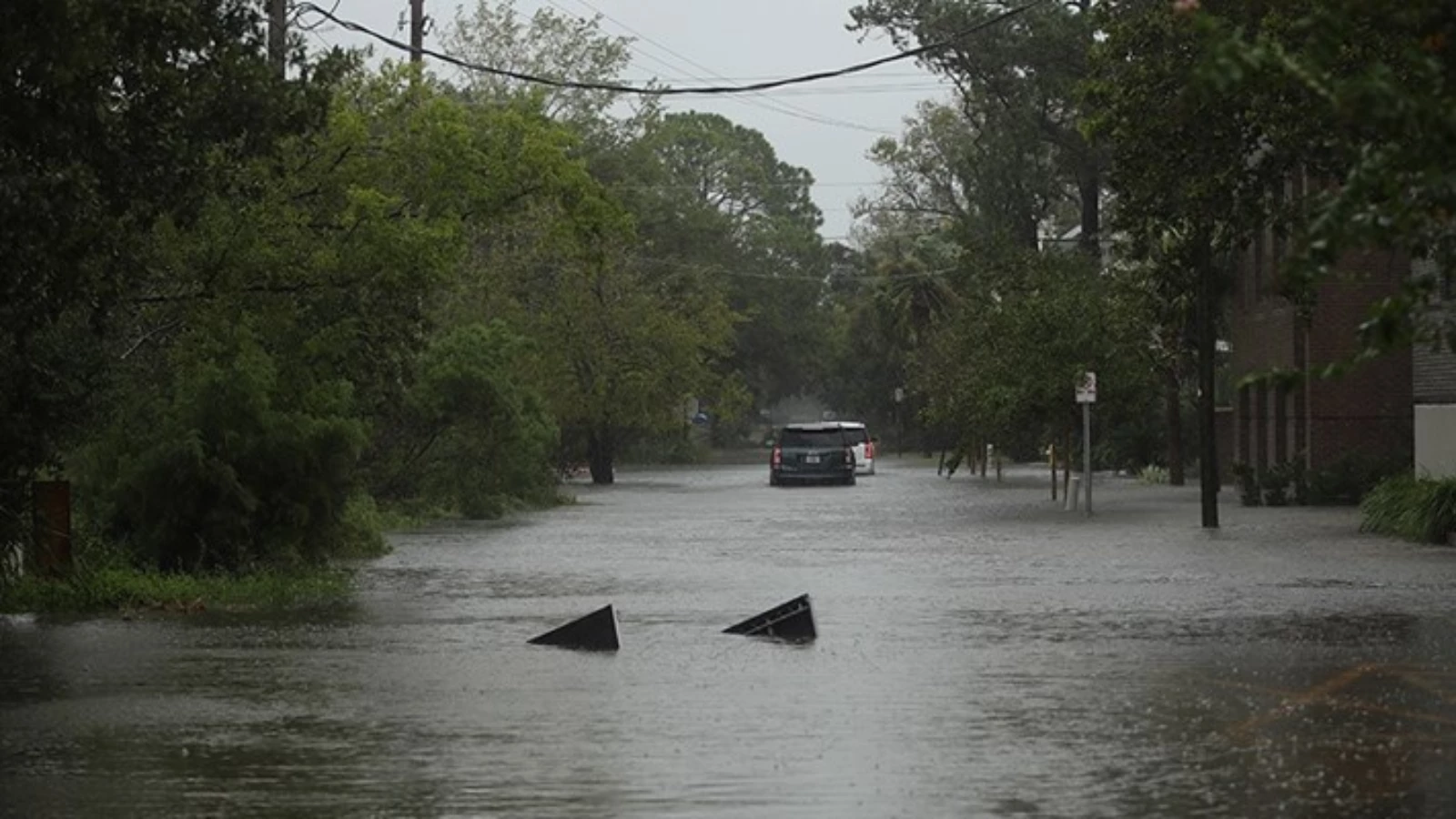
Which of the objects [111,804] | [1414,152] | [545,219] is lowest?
[111,804]

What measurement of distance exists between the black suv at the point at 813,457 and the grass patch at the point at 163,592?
39.8 m

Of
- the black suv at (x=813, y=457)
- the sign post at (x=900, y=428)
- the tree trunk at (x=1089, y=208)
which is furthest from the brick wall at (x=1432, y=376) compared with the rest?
the sign post at (x=900, y=428)

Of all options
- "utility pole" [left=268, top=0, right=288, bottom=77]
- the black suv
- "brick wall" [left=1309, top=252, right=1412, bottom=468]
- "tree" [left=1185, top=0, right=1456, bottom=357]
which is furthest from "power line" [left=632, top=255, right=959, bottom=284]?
"tree" [left=1185, top=0, right=1456, bottom=357]

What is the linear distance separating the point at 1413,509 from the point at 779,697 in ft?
65.8

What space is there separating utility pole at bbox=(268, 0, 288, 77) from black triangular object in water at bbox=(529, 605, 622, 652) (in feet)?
21.5

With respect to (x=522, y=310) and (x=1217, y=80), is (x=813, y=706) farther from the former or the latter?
(x=522, y=310)

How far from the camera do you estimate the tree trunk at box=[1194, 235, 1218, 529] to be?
37906mm

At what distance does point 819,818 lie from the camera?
10992 mm

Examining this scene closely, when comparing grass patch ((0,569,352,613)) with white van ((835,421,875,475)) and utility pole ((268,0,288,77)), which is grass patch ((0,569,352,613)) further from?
white van ((835,421,875,475))

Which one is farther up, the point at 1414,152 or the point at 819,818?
the point at 1414,152

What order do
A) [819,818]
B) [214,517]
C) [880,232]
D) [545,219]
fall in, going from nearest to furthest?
[819,818]
[214,517]
[545,219]
[880,232]

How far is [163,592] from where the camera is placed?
77.5 ft

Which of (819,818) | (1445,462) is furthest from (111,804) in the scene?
(1445,462)

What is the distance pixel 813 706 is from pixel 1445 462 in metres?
24.5
